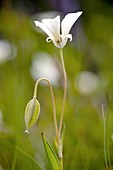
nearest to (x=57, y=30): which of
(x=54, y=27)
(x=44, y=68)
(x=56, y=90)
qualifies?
(x=54, y=27)

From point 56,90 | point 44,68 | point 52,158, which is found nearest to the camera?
point 52,158

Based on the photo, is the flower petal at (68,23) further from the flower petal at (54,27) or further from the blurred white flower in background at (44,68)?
the blurred white flower in background at (44,68)

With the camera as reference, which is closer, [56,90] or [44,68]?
[56,90]

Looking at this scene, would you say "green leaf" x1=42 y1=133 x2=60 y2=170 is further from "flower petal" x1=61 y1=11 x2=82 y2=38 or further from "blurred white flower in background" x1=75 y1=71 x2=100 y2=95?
"blurred white flower in background" x1=75 y1=71 x2=100 y2=95

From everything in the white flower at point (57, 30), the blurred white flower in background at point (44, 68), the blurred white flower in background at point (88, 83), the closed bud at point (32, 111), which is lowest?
the blurred white flower in background at point (88, 83)

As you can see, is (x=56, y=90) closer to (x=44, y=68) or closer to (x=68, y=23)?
(x=44, y=68)

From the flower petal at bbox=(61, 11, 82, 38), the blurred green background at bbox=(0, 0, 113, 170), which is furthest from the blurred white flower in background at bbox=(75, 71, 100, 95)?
the flower petal at bbox=(61, 11, 82, 38)

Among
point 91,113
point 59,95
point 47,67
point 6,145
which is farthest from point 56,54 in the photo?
point 6,145

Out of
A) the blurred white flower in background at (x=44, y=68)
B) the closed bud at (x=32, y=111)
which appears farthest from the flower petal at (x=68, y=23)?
the blurred white flower in background at (x=44, y=68)

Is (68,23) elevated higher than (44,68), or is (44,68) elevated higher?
(68,23)
